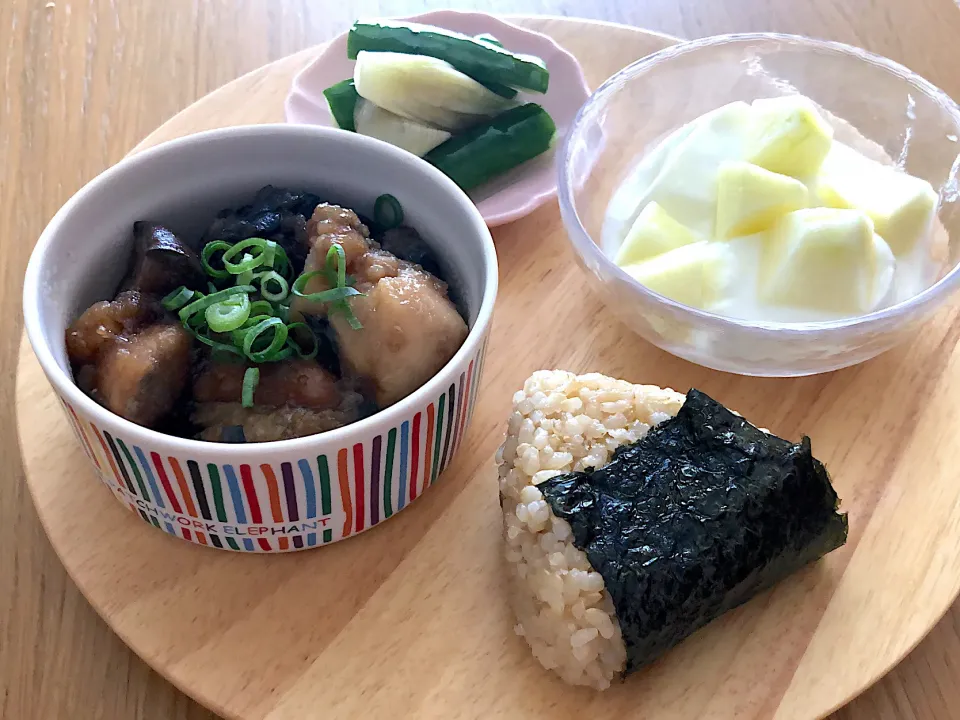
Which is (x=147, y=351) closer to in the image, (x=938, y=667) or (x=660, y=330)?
(x=660, y=330)

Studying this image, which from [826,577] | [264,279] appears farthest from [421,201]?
[826,577]

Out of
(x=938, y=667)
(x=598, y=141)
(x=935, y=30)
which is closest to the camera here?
(x=938, y=667)

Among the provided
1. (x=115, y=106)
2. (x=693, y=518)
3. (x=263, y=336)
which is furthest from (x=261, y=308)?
(x=115, y=106)

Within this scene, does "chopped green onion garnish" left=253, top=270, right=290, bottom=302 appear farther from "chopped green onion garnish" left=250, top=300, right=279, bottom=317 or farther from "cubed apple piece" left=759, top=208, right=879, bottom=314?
"cubed apple piece" left=759, top=208, right=879, bottom=314

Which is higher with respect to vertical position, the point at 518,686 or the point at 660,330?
the point at 660,330

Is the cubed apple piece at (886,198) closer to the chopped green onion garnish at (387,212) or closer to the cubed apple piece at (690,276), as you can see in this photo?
the cubed apple piece at (690,276)

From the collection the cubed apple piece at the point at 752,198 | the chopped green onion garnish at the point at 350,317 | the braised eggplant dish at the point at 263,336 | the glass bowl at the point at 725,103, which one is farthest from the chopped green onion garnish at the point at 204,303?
the cubed apple piece at the point at 752,198

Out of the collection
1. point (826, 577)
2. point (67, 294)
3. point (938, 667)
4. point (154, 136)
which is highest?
point (67, 294)
